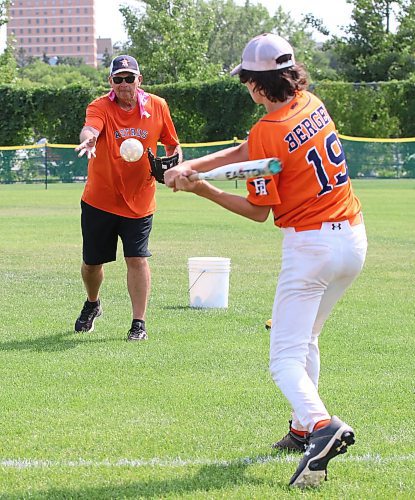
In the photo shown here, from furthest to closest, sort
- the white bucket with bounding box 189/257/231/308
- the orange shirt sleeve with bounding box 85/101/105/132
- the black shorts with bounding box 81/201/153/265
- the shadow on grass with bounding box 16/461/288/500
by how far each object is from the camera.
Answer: the white bucket with bounding box 189/257/231/308 → the black shorts with bounding box 81/201/153/265 → the orange shirt sleeve with bounding box 85/101/105/132 → the shadow on grass with bounding box 16/461/288/500

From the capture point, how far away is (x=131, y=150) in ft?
27.2

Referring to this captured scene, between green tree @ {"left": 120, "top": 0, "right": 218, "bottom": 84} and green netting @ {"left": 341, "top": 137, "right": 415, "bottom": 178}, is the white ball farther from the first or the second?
green tree @ {"left": 120, "top": 0, "right": 218, "bottom": 84}

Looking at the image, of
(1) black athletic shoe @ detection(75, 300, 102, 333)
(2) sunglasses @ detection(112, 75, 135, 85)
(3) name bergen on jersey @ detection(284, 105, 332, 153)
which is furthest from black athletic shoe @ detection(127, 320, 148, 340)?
(3) name bergen on jersey @ detection(284, 105, 332, 153)

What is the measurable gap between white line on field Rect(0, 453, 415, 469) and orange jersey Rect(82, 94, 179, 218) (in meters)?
3.69

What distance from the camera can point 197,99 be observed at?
44375mm

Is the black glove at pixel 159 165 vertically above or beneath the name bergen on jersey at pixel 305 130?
beneath

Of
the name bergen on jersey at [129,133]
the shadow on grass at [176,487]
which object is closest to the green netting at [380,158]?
the name bergen on jersey at [129,133]

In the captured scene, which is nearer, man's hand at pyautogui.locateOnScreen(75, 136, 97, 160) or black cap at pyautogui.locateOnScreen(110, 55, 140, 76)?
man's hand at pyautogui.locateOnScreen(75, 136, 97, 160)

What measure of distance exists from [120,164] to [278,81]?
12.5ft

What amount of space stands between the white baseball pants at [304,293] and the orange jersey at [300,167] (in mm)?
93

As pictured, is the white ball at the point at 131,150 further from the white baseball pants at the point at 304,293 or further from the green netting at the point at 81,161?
the green netting at the point at 81,161

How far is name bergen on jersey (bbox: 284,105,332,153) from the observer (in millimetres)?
4793

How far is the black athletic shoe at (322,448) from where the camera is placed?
4.68 meters

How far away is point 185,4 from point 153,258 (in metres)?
58.6
